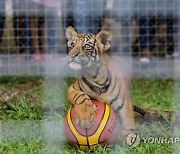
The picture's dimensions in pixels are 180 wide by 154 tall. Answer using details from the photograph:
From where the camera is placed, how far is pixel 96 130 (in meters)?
2.73

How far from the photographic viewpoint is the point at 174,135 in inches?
118

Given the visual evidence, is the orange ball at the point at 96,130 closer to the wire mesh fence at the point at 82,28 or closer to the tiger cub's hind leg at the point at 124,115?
the tiger cub's hind leg at the point at 124,115

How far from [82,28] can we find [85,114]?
2.18 m

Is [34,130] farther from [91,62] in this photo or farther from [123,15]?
[123,15]

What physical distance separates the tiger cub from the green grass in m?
0.16

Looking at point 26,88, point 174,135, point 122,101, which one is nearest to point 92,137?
point 122,101

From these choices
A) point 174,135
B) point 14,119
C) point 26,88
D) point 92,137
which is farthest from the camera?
point 26,88

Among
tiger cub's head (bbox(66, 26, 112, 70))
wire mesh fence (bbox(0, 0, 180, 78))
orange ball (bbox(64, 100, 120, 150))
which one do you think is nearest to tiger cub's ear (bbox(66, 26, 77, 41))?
tiger cub's head (bbox(66, 26, 112, 70))

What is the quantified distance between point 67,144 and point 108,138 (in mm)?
181

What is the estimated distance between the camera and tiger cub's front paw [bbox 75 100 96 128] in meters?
2.70

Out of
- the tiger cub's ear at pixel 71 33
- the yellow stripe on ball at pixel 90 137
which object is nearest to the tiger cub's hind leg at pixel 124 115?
the yellow stripe on ball at pixel 90 137

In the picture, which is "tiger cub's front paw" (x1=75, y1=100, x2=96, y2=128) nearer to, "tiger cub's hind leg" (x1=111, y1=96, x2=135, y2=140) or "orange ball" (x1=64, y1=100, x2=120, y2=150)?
"orange ball" (x1=64, y1=100, x2=120, y2=150)

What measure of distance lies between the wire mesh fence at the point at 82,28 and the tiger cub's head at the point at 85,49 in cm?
191

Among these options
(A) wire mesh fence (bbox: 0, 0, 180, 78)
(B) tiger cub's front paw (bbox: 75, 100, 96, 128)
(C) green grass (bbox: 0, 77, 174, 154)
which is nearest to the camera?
(B) tiger cub's front paw (bbox: 75, 100, 96, 128)
